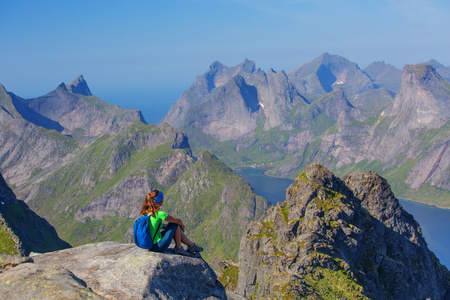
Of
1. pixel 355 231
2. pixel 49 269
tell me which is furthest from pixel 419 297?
pixel 49 269

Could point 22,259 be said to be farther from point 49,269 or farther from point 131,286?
point 131,286

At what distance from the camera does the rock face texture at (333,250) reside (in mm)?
83500

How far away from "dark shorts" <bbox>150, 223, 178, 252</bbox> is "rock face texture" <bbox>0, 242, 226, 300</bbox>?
644mm

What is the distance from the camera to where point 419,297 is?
10069 cm

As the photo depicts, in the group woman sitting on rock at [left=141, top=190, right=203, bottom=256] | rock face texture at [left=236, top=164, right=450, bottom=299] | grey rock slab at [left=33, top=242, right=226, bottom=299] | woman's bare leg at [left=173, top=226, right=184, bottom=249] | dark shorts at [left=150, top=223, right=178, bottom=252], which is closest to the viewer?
grey rock slab at [left=33, top=242, right=226, bottom=299]

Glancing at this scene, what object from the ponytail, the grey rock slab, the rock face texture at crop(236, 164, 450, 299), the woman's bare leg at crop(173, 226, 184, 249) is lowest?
the rock face texture at crop(236, 164, 450, 299)

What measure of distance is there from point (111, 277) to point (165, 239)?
4552 millimetres

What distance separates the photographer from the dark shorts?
95.9 ft

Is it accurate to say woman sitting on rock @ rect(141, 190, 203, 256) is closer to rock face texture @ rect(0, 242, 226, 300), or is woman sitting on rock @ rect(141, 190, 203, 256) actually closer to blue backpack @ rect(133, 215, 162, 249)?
blue backpack @ rect(133, 215, 162, 249)

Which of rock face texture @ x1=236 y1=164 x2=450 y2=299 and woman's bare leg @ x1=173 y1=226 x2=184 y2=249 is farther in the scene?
rock face texture @ x1=236 y1=164 x2=450 y2=299

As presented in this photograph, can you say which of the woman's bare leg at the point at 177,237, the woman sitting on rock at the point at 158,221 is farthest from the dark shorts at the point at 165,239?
the woman's bare leg at the point at 177,237

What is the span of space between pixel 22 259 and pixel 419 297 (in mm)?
99785

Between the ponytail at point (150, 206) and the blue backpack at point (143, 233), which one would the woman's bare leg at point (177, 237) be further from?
the ponytail at point (150, 206)

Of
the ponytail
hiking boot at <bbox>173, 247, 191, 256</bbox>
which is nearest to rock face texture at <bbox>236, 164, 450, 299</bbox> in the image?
hiking boot at <bbox>173, 247, 191, 256</bbox>
